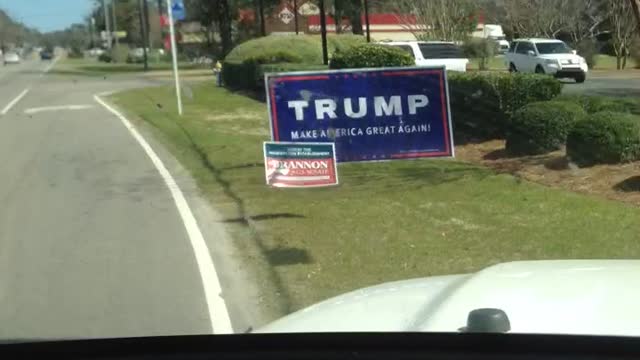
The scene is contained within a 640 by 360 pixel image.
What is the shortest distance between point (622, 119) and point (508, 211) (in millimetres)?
2928

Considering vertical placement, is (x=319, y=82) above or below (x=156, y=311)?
above

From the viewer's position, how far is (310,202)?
10461 millimetres

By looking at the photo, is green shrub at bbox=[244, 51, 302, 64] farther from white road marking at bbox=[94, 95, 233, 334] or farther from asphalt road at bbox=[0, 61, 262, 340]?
white road marking at bbox=[94, 95, 233, 334]

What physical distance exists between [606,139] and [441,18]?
120ft

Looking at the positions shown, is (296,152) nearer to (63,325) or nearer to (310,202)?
(310,202)

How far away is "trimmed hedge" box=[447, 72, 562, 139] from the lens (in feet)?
45.8

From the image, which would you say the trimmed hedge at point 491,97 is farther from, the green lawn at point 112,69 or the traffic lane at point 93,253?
the green lawn at point 112,69

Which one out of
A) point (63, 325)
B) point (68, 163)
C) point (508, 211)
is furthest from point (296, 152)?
point (68, 163)

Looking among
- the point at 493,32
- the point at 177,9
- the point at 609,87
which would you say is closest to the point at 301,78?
the point at 177,9

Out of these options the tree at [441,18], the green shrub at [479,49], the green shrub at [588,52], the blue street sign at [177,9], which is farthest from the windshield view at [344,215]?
the green shrub at [588,52]

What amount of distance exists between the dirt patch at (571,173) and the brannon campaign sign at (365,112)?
152 centimetres

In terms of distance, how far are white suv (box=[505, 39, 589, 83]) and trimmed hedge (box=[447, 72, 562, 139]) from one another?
1699cm

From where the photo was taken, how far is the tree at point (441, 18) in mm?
46344

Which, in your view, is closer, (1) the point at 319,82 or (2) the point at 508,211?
(2) the point at 508,211
